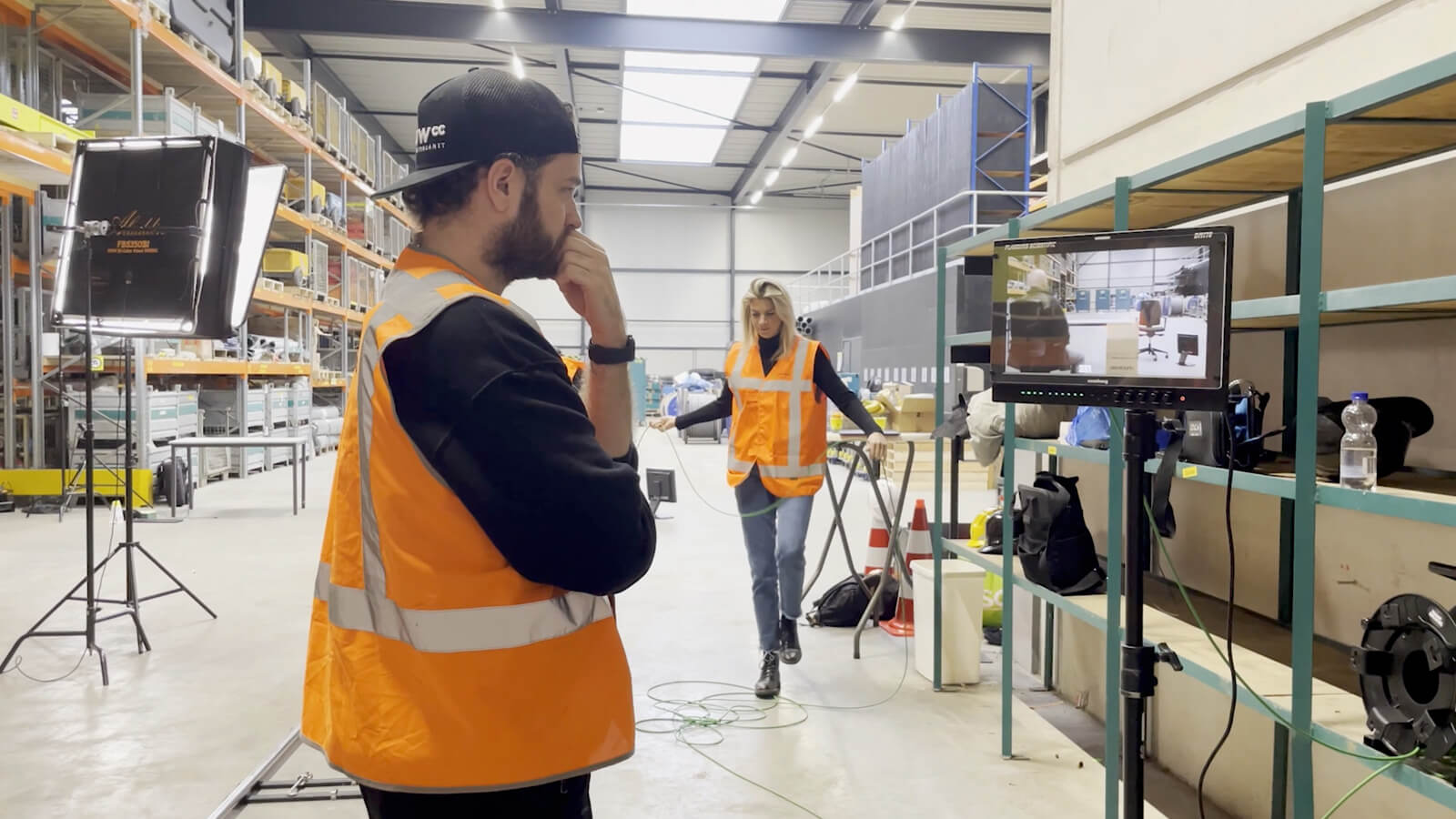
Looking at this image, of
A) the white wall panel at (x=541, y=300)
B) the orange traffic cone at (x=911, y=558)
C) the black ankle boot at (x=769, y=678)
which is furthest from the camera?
the white wall panel at (x=541, y=300)

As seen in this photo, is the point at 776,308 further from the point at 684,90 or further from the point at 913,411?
the point at 684,90

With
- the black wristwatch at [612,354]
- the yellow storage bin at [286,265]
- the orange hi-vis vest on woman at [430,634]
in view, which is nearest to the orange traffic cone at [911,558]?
the black wristwatch at [612,354]

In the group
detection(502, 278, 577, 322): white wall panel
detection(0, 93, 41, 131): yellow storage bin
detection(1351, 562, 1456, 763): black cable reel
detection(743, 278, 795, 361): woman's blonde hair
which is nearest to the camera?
detection(1351, 562, 1456, 763): black cable reel

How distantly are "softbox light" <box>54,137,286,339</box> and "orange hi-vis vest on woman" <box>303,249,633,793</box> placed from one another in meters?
4.02

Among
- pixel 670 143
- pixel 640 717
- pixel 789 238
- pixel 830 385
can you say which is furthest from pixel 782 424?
pixel 789 238

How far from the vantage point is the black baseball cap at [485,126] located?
1.25 meters

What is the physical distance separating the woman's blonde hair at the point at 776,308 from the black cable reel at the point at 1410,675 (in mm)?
2794

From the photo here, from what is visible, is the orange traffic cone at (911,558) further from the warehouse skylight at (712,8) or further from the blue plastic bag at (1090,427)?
the warehouse skylight at (712,8)

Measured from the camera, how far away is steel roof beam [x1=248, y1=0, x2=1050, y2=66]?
13086 millimetres

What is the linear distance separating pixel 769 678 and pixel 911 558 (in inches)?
64.3

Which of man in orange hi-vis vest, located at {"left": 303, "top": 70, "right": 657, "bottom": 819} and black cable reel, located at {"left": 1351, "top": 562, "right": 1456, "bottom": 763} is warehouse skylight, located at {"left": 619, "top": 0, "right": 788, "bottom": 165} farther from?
man in orange hi-vis vest, located at {"left": 303, "top": 70, "right": 657, "bottom": 819}

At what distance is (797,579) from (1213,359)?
274 cm

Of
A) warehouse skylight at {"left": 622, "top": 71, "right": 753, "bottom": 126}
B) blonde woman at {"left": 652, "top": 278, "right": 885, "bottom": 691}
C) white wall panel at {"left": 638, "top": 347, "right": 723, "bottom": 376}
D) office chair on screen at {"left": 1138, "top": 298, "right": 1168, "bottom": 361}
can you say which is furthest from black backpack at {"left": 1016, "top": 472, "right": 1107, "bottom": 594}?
white wall panel at {"left": 638, "top": 347, "right": 723, "bottom": 376}

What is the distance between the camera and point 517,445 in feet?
3.54
